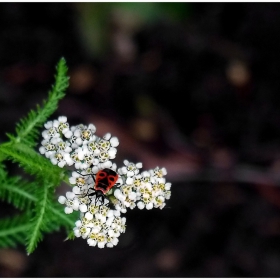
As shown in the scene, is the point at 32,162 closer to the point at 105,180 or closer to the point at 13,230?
the point at 105,180

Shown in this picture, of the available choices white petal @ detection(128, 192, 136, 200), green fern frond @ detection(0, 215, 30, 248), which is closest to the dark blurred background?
green fern frond @ detection(0, 215, 30, 248)

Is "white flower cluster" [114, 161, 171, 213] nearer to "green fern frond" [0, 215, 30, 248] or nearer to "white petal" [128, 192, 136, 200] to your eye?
"white petal" [128, 192, 136, 200]

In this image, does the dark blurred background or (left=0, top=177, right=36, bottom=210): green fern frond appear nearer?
(left=0, top=177, right=36, bottom=210): green fern frond

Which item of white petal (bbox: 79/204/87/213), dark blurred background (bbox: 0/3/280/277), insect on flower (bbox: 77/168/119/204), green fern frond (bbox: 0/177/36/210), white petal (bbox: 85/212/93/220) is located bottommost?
Answer: white petal (bbox: 85/212/93/220)

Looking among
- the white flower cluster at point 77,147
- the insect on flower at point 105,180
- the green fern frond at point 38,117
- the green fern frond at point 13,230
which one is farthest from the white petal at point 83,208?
the green fern frond at point 13,230

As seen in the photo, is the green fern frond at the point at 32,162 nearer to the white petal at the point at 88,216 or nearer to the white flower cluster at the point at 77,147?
the white flower cluster at the point at 77,147
